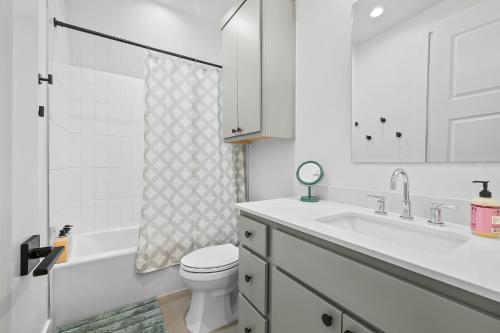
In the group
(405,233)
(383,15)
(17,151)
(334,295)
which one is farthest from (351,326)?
(383,15)

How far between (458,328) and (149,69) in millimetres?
2096

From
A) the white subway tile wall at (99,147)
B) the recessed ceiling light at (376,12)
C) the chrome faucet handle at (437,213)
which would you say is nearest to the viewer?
the chrome faucet handle at (437,213)

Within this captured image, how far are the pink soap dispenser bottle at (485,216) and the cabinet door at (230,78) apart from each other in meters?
1.42

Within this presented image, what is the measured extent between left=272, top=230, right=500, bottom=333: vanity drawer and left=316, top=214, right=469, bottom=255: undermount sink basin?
144mm

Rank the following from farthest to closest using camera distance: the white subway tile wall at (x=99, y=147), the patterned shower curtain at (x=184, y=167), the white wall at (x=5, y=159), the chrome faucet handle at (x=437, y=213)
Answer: the white subway tile wall at (x=99, y=147) → the patterned shower curtain at (x=184, y=167) → the chrome faucet handle at (x=437, y=213) → the white wall at (x=5, y=159)

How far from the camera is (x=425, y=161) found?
38.5 inches

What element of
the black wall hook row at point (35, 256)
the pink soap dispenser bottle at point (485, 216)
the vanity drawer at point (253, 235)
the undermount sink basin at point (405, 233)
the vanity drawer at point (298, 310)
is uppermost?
the pink soap dispenser bottle at point (485, 216)

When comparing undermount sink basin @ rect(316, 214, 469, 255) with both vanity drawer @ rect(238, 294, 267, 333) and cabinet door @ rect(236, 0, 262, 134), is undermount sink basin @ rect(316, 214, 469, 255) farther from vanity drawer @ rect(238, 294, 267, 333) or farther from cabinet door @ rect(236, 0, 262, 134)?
cabinet door @ rect(236, 0, 262, 134)

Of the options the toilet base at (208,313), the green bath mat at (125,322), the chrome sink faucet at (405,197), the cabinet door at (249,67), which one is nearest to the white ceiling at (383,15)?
the cabinet door at (249,67)

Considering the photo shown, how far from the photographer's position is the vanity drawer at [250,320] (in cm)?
109

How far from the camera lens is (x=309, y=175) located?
1.46 meters

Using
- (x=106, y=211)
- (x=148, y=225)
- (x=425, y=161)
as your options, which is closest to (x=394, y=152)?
(x=425, y=161)

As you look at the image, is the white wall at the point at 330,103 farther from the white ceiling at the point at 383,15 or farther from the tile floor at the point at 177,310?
the tile floor at the point at 177,310

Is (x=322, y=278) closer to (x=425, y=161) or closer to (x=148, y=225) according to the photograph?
(x=425, y=161)
